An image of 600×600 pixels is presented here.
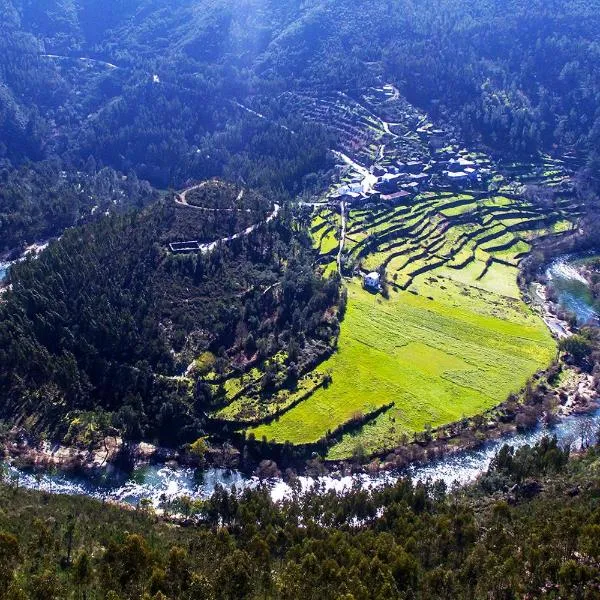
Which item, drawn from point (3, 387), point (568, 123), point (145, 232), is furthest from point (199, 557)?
point (568, 123)

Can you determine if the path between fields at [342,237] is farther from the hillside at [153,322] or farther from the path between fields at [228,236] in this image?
the path between fields at [228,236]

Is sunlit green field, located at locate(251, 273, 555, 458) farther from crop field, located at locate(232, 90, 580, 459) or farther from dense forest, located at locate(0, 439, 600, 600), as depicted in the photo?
dense forest, located at locate(0, 439, 600, 600)

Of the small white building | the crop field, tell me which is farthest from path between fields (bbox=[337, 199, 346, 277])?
the small white building

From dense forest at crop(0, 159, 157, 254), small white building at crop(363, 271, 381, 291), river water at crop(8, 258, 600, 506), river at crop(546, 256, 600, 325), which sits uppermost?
river at crop(546, 256, 600, 325)

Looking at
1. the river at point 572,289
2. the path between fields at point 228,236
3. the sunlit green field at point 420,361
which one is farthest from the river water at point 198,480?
the path between fields at point 228,236

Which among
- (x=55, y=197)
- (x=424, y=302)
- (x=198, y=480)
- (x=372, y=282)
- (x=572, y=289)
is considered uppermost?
(x=572, y=289)

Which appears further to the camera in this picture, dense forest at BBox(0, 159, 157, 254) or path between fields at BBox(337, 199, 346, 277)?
dense forest at BBox(0, 159, 157, 254)

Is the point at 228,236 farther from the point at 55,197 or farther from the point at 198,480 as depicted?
the point at 55,197

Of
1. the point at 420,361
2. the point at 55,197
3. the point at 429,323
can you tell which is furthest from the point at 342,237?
the point at 55,197

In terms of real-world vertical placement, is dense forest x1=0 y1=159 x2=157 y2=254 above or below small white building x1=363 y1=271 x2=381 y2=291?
below
